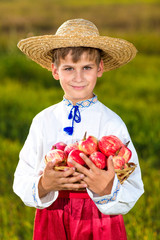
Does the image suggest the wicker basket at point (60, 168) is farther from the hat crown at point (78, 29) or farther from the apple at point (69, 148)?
the hat crown at point (78, 29)

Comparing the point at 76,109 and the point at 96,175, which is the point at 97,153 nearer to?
the point at 96,175

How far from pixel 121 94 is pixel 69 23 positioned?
667 cm

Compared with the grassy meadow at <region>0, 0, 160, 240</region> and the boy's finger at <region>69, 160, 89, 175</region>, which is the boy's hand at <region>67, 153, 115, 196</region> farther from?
the grassy meadow at <region>0, 0, 160, 240</region>

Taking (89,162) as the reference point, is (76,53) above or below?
above

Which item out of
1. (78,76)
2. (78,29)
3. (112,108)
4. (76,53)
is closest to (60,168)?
(78,76)

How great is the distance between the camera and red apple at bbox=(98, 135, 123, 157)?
208cm

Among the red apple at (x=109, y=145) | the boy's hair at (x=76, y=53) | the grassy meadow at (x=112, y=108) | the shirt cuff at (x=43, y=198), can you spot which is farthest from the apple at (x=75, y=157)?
the grassy meadow at (x=112, y=108)

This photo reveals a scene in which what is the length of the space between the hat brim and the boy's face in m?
0.08

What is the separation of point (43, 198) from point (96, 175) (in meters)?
0.40

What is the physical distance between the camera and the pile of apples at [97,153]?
205cm

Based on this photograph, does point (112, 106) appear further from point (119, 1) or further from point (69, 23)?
point (119, 1)

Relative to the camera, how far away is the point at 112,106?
23.5 feet

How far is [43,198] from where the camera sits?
7.45ft

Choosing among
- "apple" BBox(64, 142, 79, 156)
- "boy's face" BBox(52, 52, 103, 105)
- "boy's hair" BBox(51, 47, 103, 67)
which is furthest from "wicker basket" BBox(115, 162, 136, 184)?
"boy's hair" BBox(51, 47, 103, 67)
